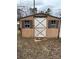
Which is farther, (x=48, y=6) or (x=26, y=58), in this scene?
(x=48, y=6)

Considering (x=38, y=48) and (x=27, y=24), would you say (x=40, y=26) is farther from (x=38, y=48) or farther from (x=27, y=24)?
(x=38, y=48)

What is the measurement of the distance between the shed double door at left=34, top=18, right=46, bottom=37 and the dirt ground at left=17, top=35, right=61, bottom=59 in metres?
0.14

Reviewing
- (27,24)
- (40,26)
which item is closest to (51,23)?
(40,26)

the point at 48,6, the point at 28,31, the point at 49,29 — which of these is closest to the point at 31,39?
the point at 28,31

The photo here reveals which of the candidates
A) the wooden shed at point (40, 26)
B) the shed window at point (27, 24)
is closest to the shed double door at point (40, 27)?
the wooden shed at point (40, 26)

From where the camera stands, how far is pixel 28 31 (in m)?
2.87

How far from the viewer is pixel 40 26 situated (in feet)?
9.39

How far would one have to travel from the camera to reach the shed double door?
2865 mm

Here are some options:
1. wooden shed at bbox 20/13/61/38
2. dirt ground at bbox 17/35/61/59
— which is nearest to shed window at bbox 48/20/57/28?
wooden shed at bbox 20/13/61/38

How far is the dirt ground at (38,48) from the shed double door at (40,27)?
14 cm

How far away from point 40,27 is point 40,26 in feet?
0.06
